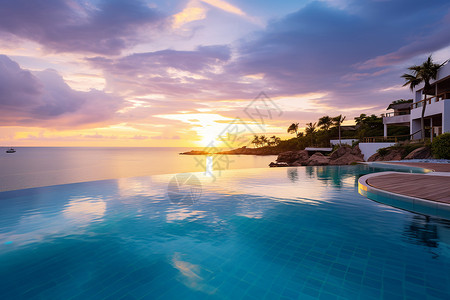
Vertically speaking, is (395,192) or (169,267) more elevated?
(395,192)

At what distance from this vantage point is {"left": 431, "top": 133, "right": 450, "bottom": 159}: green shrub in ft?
60.2

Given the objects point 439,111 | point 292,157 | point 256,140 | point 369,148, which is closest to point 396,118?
point 369,148

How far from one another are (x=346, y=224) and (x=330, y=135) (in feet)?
205

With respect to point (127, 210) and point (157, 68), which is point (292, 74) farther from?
point (127, 210)

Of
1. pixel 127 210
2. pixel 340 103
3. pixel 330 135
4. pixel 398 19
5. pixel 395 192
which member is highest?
pixel 398 19

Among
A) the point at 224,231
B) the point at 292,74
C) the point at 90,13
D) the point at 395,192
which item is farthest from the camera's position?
the point at 292,74

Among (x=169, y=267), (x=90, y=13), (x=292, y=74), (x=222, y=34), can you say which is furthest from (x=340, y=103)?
(x=169, y=267)

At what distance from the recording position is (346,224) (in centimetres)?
608

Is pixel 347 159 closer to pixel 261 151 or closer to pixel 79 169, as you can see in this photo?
pixel 79 169

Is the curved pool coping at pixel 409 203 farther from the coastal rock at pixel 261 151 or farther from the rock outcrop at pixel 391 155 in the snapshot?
the coastal rock at pixel 261 151

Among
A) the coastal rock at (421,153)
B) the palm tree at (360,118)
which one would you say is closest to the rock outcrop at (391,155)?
the coastal rock at (421,153)

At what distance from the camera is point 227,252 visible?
4.82 m

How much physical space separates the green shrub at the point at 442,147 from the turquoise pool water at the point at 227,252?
17.3 metres

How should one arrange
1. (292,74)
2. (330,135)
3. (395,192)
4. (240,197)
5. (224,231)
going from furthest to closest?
1. (330,135)
2. (292,74)
3. (240,197)
4. (395,192)
5. (224,231)
